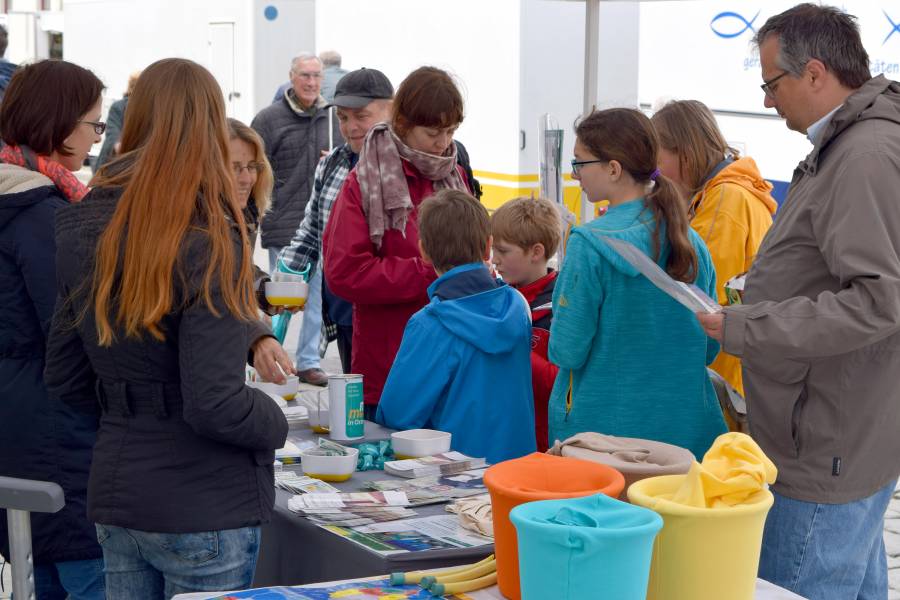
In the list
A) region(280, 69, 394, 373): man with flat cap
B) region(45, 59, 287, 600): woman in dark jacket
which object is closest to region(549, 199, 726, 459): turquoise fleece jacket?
region(45, 59, 287, 600): woman in dark jacket

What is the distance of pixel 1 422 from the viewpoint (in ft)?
8.90

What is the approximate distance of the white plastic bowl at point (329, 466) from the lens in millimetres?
2641

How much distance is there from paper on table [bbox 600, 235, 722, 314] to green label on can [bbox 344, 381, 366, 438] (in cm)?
91

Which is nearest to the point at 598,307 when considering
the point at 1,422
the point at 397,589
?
the point at 397,589

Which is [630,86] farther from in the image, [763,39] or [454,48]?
[763,39]

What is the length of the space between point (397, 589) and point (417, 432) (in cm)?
95

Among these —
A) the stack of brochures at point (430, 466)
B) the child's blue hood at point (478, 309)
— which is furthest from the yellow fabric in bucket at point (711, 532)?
the child's blue hood at point (478, 309)

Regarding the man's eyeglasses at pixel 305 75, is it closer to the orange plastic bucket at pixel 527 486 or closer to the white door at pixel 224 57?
the white door at pixel 224 57

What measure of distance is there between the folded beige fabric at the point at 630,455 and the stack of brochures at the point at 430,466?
53 centimetres

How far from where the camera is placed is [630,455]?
82.7 inches

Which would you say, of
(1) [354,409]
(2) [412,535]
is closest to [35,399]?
(1) [354,409]

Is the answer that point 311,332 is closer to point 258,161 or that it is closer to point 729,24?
point 729,24

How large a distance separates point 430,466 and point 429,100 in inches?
52.0

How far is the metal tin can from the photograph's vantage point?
2994mm
